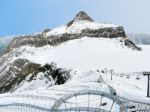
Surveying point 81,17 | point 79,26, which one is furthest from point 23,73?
point 81,17

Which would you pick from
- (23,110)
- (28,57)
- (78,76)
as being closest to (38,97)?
(23,110)

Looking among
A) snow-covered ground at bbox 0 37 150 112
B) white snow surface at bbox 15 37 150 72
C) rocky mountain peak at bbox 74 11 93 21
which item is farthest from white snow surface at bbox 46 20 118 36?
snow-covered ground at bbox 0 37 150 112

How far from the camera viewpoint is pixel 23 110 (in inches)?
3529

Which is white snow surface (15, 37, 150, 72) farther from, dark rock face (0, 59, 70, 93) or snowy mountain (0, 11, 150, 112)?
dark rock face (0, 59, 70, 93)

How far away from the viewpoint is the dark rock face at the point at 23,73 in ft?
450

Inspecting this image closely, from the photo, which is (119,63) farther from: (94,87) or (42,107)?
(42,107)

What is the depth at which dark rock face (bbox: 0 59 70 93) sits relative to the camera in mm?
137275

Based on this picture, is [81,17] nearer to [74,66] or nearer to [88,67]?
[74,66]

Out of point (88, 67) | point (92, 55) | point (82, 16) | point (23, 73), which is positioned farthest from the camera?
point (82, 16)

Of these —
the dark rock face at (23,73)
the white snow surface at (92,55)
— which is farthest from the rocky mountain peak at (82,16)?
Answer: the dark rock face at (23,73)

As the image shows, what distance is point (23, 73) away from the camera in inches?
6225

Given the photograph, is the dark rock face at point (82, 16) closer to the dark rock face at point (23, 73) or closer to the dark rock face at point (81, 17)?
the dark rock face at point (81, 17)

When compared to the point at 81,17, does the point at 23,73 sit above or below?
below

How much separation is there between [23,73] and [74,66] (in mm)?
24047
